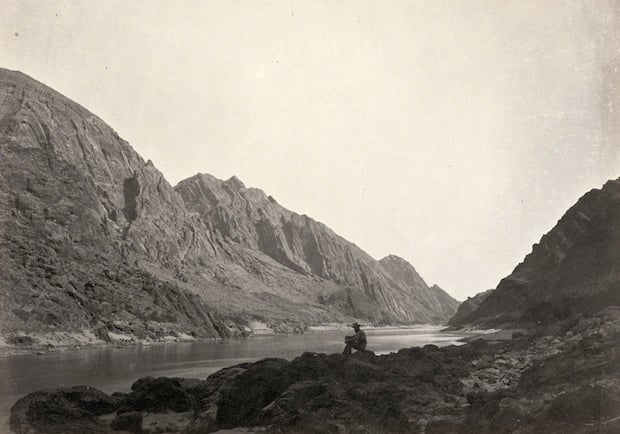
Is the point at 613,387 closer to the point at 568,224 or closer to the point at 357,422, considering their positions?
the point at 357,422

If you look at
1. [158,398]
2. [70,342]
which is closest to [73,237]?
[70,342]

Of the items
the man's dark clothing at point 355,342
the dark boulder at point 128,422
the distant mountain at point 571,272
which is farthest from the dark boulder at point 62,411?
the distant mountain at point 571,272

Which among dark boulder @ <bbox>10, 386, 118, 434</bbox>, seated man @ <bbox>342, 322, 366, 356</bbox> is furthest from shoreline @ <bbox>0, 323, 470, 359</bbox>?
seated man @ <bbox>342, 322, 366, 356</bbox>

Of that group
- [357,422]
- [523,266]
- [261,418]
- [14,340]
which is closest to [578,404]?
[357,422]

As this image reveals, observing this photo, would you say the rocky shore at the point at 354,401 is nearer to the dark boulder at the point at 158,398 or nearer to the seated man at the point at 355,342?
the dark boulder at the point at 158,398

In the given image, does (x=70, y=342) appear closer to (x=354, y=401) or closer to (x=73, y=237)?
(x=73, y=237)
